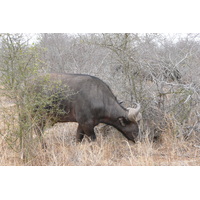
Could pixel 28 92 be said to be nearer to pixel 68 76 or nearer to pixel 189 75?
pixel 68 76

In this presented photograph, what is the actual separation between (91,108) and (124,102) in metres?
1.46

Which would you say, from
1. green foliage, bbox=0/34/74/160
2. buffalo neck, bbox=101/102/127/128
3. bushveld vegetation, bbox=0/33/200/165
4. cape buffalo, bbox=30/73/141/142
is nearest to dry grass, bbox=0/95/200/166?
bushveld vegetation, bbox=0/33/200/165

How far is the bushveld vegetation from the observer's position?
4570 mm

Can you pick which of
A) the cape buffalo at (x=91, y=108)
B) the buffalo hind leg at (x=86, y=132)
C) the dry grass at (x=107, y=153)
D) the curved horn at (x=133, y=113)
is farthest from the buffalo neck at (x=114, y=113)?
the dry grass at (x=107, y=153)

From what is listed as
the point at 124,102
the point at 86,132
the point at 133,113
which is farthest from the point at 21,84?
the point at 124,102

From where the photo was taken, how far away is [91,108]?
5.86m

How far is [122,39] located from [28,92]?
3131 mm

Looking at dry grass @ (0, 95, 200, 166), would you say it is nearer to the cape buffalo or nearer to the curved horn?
the cape buffalo

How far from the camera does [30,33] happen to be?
5211 mm

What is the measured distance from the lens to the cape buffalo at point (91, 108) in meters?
5.88

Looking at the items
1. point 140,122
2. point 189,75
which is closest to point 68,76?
A: point 140,122

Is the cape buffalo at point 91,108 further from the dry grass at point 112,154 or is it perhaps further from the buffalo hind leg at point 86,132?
the dry grass at point 112,154

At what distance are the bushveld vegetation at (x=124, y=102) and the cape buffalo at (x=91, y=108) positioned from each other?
0.28 meters

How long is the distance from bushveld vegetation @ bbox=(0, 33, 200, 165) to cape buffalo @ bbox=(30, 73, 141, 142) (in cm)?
28
